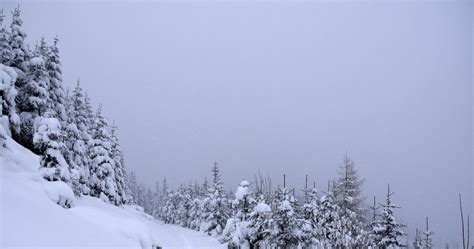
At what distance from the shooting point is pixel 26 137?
19141 millimetres

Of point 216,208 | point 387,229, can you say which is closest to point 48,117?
point 387,229

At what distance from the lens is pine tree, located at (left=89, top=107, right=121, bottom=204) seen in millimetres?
26903

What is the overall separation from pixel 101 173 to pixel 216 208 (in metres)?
15.5

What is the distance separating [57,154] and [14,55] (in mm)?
10025

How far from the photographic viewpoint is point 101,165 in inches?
1067

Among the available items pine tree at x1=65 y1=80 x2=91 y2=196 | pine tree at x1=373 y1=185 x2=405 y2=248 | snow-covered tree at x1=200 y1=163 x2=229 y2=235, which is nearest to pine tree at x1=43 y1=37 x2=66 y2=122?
pine tree at x1=65 y1=80 x2=91 y2=196

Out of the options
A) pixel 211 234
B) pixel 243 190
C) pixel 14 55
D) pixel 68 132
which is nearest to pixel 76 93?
pixel 68 132

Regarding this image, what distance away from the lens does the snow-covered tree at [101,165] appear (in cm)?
2690

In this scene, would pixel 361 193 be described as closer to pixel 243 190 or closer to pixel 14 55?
pixel 243 190

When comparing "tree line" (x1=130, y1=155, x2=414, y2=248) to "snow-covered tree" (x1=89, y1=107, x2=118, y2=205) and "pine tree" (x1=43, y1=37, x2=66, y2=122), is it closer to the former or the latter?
"snow-covered tree" (x1=89, y1=107, x2=118, y2=205)

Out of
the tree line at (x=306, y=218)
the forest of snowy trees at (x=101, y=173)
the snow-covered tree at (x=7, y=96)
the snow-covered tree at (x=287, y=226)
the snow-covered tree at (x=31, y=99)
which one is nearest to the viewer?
the tree line at (x=306, y=218)

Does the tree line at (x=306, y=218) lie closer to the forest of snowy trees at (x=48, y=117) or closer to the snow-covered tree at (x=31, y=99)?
the forest of snowy trees at (x=48, y=117)

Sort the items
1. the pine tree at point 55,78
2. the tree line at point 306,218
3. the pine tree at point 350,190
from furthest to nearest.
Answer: the pine tree at point 350,190 → the pine tree at point 55,78 → the tree line at point 306,218

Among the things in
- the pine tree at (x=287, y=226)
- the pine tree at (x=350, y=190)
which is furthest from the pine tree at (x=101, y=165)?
the pine tree at (x=350, y=190)
